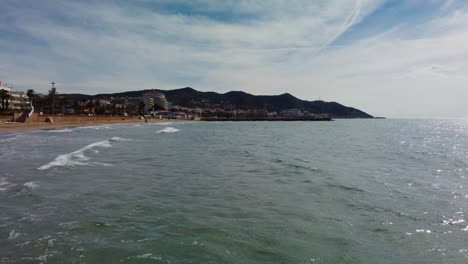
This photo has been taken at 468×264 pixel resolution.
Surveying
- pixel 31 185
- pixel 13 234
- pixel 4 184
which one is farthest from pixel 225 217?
pixel 4 184

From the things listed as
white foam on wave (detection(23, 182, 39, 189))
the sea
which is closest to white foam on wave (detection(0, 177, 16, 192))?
the sea

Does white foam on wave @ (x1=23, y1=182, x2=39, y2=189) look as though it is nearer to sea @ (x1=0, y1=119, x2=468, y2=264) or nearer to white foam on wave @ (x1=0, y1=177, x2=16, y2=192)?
sea @ (x1=0, y1=119, x2=468, y2=264)

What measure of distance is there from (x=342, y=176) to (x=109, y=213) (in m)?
10.8

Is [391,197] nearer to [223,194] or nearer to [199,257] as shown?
[223,194]

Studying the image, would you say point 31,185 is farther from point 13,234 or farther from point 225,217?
point 225,217

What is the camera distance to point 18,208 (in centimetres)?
956

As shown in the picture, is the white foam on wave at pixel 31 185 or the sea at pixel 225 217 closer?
the sea at pixel 225 217

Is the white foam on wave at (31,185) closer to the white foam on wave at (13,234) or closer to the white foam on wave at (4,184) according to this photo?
the white foam on wave at (4,184)

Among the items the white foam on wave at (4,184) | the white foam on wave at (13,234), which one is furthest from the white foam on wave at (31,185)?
the white foam on wave at (13,234)

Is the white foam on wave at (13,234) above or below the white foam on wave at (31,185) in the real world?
above

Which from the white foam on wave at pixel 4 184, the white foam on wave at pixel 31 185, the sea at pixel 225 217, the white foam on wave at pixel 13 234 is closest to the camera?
the sea at pixel 225 217

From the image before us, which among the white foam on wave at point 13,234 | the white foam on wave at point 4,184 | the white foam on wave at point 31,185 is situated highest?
the white foam on wave at point 13,234

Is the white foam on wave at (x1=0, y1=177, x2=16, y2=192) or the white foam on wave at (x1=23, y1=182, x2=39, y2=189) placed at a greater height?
the white foam on wave at (x1=23, y1=182, x2=39, y2=189)

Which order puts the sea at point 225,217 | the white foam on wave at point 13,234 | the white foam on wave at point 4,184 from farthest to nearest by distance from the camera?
1. the white foam on wave at point 4,184
2. the white foam on wave at point 13,234
3. the sea at point 225,217
